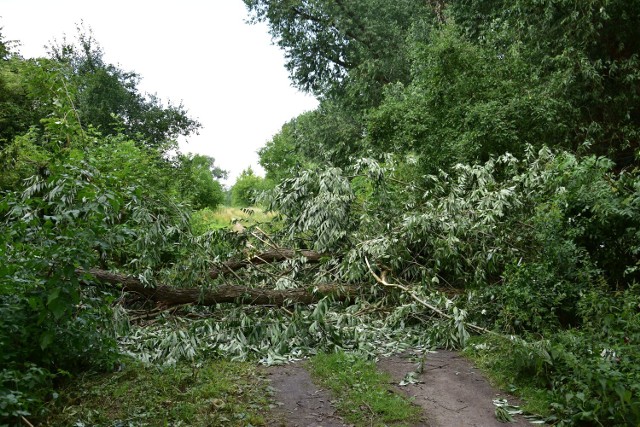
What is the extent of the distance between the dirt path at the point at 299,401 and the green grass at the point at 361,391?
96 millimetres

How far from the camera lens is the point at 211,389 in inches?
172

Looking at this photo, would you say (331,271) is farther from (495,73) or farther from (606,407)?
(495,73)

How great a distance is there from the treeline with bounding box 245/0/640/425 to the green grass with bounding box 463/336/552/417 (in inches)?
1.3

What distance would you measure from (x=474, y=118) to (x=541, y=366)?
7849 mm

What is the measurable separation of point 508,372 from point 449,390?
59 centimetres

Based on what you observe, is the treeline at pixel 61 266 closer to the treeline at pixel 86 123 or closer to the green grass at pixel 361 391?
the treeline at pixel 86 123

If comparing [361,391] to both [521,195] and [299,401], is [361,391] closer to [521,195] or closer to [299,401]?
[299,401]

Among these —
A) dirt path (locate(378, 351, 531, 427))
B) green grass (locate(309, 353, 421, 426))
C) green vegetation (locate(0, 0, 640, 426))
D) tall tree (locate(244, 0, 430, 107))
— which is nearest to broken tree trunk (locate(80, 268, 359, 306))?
green vegetation (locate(0, 0, 640, 426))

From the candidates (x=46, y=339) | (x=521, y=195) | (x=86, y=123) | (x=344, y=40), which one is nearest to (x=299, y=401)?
(x=46, y=339)

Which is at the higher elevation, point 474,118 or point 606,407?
point 474,118

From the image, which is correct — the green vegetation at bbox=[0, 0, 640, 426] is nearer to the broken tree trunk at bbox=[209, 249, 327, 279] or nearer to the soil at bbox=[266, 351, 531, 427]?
the broken tree trunk at bbox=[209, 249, 327, 279]

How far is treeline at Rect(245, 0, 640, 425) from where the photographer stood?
4.60m

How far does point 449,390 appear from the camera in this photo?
4566 millimetres

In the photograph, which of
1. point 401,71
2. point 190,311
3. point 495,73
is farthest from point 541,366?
point 401,71
